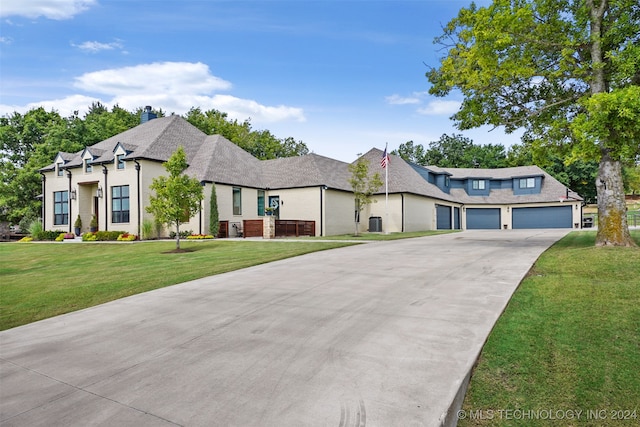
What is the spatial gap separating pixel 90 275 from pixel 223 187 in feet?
44.2

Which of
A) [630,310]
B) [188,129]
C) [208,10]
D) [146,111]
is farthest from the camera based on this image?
[146,111]

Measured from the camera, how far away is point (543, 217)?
3600 centimetres

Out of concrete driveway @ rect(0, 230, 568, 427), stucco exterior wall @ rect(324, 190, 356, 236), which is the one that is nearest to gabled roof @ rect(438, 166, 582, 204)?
stucco exterior wall @ rect(324, 190, 356, 236)

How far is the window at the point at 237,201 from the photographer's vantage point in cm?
2433

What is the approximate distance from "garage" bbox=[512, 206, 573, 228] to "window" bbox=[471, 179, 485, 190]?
4.11 metres

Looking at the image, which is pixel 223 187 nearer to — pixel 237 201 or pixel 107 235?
pixel 237 201

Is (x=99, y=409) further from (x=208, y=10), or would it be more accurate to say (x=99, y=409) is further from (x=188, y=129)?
(x=188, y=129)

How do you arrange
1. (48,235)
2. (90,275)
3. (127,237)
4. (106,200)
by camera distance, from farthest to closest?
(48,235) < (106,200) < (127,237) < (90,275)

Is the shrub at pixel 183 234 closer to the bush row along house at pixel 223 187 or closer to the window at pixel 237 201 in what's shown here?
the bush row along house at pixel 223 187

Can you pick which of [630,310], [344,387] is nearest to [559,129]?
[630,310]

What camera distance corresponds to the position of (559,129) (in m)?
12.5

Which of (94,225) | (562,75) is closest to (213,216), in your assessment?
(94,225)

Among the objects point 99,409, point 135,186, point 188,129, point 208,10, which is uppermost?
point 208,10

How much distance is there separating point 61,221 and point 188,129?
1125 cm
